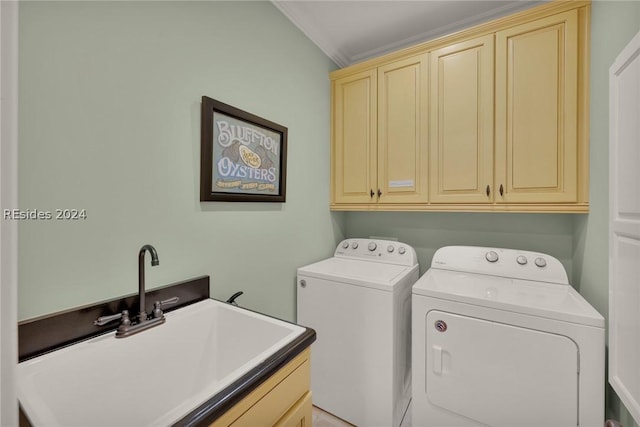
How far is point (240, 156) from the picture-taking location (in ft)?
4.90

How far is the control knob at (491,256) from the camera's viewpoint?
1.76 m

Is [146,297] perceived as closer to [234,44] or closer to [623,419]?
[234,44]

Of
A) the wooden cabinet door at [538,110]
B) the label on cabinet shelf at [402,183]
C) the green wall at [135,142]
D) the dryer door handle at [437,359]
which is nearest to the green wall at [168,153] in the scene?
the green wall at [135,142]

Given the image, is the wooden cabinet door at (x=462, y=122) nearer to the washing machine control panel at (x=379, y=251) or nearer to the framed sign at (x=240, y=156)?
the washing machine control panel at (x=379, y=251)

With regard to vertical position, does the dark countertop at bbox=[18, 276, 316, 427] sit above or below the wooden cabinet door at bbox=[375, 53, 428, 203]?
below

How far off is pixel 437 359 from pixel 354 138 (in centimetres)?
164

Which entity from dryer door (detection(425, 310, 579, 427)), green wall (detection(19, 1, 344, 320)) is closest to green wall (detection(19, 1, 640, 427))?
green wall (detection(19, 1, 344, 320))

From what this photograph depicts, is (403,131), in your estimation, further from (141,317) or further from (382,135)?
(141,317)

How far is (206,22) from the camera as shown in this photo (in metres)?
1.32

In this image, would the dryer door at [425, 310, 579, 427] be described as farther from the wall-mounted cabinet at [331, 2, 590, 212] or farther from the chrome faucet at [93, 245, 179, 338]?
the chrome faucet at [93, 245, 179, 338]

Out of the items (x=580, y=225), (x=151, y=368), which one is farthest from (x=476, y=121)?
(x=151, y=368)

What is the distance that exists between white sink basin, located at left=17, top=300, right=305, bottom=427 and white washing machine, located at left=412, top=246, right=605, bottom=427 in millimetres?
864

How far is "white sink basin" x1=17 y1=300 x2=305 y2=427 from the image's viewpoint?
0.73 m

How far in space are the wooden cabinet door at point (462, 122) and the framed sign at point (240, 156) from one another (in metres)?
1.07
